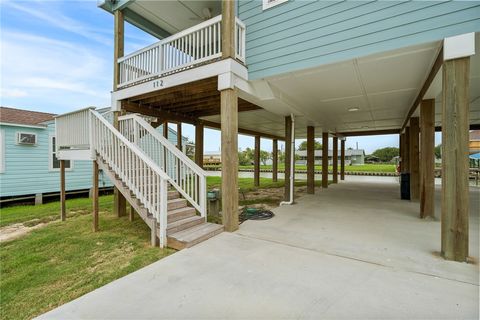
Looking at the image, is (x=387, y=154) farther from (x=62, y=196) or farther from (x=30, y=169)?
(x=30, y=169)

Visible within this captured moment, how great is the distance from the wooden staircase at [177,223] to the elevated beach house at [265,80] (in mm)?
22

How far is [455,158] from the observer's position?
105 inches

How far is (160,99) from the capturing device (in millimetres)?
5449

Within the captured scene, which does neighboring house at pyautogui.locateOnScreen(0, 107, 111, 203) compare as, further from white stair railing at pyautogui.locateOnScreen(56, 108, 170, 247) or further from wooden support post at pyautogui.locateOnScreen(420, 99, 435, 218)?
wooden support post at pyautogui.locateOnScreen(420, 99, 435, 218)

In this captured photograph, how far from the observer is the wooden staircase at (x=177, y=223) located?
338cm

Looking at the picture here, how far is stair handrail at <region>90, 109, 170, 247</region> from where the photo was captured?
11.2 feet

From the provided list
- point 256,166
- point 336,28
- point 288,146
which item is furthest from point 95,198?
point 256,166

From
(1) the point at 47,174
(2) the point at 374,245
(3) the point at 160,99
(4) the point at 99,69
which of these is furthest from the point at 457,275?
(4) the point at 99,69

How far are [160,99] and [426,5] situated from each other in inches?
206

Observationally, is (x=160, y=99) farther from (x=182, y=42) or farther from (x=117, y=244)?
(x=117, y=244)

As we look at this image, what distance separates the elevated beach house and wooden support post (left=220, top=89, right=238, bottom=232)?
2 centimetres

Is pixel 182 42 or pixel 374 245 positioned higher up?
pixel 182 42

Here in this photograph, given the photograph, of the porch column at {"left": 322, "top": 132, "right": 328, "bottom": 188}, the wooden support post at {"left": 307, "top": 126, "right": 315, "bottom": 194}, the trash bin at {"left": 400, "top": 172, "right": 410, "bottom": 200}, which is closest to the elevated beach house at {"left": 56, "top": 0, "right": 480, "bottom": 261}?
the trash bin at {"left": 400, "top": 172, "right": 410, "bottom": 200}

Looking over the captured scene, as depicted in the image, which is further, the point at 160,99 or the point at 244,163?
the point at 244,163
